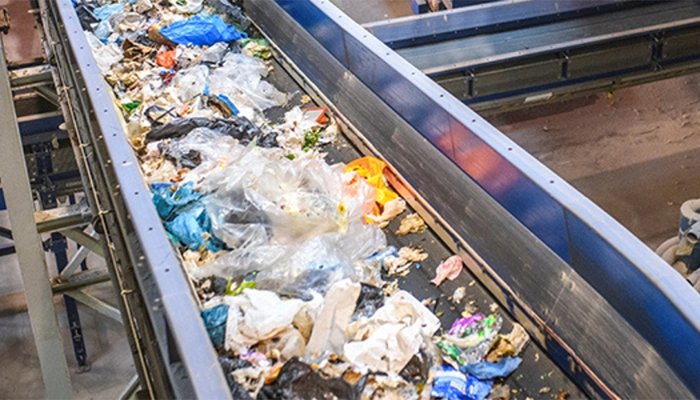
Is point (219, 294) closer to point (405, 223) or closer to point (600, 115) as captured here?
point (405, 223)

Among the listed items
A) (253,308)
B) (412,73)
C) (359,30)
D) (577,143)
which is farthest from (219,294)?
(577,143)

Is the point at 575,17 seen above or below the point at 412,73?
below

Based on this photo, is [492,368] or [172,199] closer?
[492,368]

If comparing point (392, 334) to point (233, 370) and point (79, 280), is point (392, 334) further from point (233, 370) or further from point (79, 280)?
point (79, 280)

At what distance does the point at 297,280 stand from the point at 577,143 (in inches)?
265

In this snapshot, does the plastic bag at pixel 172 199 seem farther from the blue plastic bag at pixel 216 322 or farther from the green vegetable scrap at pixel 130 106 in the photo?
the green vegetable scrap at pixel 130 106

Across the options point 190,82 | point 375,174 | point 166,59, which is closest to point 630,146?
point 166,59

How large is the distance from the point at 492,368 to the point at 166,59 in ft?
10.2

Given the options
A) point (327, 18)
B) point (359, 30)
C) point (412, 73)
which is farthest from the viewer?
point (327, 18)

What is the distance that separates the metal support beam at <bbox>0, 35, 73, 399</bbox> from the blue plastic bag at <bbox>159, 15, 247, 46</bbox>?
1.12m

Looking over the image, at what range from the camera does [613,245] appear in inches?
84.9

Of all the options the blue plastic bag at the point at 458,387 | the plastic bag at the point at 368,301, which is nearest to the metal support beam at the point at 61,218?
the plastic bag at the point at 368,301

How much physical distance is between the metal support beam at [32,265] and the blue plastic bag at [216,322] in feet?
4.99

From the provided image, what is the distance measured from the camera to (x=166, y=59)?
4.62 m
